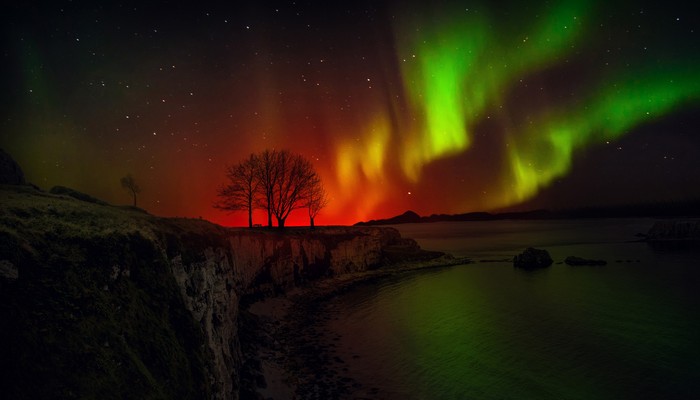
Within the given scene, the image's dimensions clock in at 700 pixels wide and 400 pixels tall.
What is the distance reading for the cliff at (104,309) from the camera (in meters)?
8.06

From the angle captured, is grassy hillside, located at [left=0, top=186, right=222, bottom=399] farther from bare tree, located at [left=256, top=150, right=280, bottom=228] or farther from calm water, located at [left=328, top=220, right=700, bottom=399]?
bare tree, located at [left=256, top=150, right=280, bottom=228]

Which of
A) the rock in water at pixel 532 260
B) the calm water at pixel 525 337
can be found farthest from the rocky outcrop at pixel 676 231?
the calm water at pixel 525 337

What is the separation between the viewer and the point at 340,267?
197 feet

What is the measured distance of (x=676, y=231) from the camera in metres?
121

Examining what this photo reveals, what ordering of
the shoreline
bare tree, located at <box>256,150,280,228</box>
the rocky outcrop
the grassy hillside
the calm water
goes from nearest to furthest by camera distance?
the grassy hillside → the shoreline → the calm water → bare tree, located at <box>256,150,280,228</box> → the rocky outcrop

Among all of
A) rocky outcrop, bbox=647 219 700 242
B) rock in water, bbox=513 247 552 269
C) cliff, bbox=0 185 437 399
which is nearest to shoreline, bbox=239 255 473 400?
cliff, bbox=0 185 437 399

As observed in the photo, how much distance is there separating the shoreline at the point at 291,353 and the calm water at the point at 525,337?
47.0 inches

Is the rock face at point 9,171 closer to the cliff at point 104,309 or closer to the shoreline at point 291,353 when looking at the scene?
the cliff at point 104,309

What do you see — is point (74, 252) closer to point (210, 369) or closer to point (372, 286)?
point (210, 369)

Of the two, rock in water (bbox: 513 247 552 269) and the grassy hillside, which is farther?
rock in water (bbox: 513 247 552 269)

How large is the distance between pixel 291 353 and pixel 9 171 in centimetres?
2183

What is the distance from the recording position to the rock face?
21.5 m

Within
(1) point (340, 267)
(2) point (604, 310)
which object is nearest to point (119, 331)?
(2) point (604, 310)

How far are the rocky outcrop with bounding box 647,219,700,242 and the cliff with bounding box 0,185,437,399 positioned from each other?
153 meters
